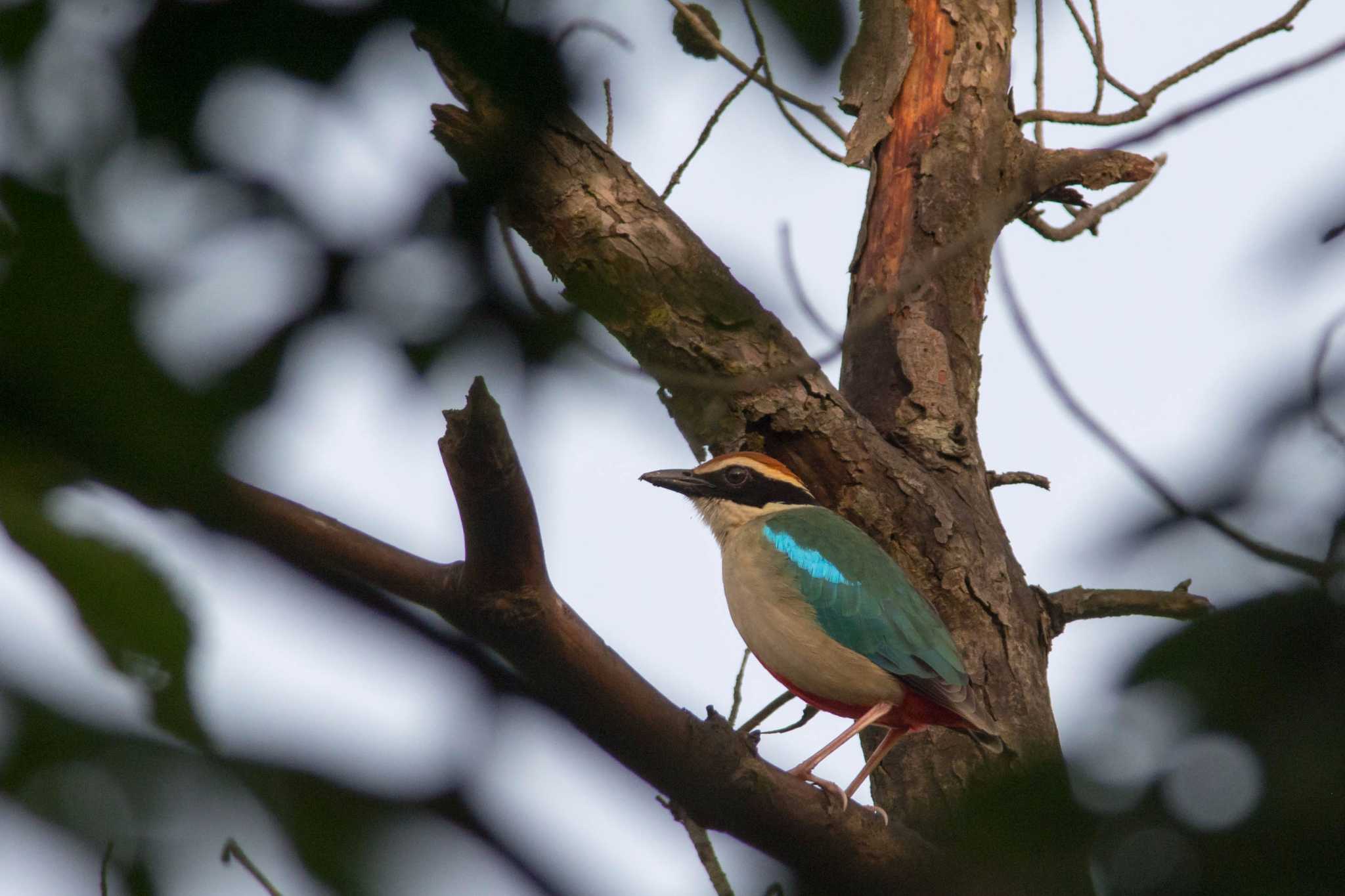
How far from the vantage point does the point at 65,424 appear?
809 millimetres

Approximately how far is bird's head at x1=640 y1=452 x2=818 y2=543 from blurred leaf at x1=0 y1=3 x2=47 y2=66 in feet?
14.9

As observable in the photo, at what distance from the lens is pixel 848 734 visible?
5.00m

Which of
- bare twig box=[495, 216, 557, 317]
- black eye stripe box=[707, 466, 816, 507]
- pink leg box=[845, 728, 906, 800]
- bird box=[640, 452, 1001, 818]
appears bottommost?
bare twig box=[495, 216, 557, 317]

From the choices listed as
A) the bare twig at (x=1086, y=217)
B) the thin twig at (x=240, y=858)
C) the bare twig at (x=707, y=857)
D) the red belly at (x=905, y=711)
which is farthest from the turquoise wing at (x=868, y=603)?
the thin twig at (x=240, y=858)

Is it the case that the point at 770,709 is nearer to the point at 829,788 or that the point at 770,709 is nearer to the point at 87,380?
the point at 829,788

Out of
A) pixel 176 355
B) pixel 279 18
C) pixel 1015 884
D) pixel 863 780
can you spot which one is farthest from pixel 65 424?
pixel 863 780

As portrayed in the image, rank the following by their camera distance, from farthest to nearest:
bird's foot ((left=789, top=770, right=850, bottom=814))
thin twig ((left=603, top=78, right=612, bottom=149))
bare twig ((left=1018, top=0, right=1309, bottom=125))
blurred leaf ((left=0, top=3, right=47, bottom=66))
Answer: bare twig ((left=1018, top=0, right=1309, bottom=125)) < bird's foot ((left=789, top=770, right=850, bottom=814)) < thin twig ((left=603, top=78, right=612, bottom=149)) < blurred leaf ((left=0, top=3, right=47, bottom=66))

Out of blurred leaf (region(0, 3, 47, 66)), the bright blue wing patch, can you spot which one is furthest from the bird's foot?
blurred leaf (region(0, 3, 47, 66))

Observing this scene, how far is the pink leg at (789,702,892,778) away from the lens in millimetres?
4719

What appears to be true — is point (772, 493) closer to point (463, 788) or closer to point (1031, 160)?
point (1031, 160)

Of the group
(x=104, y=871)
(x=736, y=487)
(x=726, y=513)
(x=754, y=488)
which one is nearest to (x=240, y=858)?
(x=104, y=871)

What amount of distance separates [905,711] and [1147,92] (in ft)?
8.62

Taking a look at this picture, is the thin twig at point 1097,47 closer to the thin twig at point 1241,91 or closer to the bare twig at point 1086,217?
the bare twig at point 1086,217

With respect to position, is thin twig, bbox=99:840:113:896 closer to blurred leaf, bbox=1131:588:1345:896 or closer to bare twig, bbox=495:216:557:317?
bare twig, bbox=495:216:557:317
